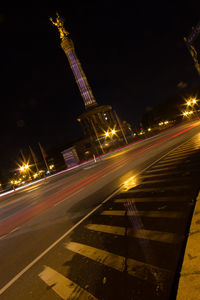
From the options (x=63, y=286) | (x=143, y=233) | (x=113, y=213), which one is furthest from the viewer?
(x=113, y=213)

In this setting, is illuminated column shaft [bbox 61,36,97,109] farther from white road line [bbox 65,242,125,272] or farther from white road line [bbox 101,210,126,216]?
white road line [bbox 65,242,125,272]

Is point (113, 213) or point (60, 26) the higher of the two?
Answer: point (60, 26)

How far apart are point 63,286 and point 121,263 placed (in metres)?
1.19

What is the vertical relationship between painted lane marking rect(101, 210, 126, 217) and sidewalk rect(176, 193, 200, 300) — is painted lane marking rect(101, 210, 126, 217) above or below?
below

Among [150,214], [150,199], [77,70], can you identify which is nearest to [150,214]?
[150,214]

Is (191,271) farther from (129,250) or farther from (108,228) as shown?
(108,228)

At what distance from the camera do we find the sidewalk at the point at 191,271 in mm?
1911

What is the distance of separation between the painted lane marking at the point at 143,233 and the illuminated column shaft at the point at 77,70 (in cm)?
6412

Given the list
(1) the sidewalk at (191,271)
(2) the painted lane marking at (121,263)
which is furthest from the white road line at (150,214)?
(2) the painted lane marking at (121,263)

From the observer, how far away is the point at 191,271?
221cm

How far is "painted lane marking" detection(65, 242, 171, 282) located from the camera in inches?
101

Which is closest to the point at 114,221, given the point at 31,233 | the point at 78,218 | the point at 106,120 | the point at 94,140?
the point at 78,218

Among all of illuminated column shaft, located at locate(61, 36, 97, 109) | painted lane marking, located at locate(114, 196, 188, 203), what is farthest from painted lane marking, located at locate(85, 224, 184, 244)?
illuminated column shaft, located at locate(61, 36, 97, 109)

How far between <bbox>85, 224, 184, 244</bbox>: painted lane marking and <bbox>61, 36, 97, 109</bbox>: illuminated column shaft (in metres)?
64.1
